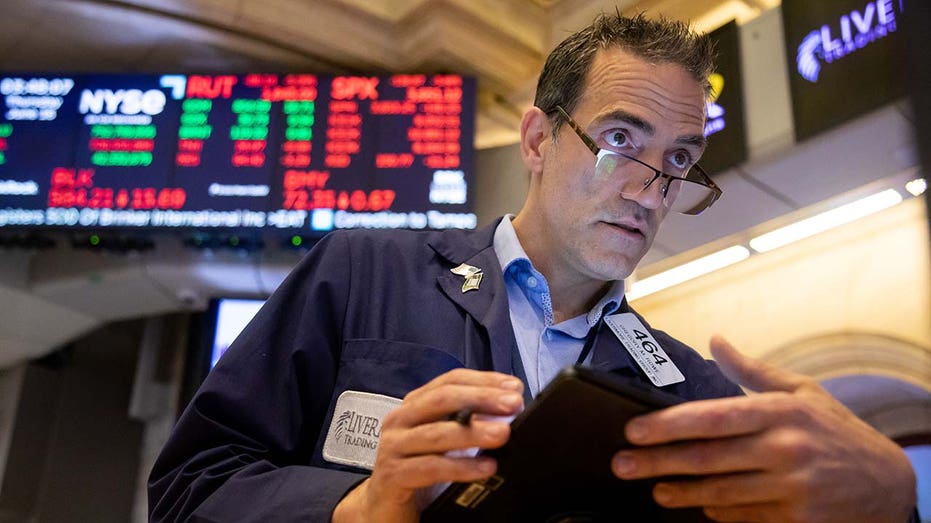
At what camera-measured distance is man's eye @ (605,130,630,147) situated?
1.32m

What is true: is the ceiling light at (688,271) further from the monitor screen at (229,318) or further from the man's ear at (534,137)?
the man's ear at (534,137)

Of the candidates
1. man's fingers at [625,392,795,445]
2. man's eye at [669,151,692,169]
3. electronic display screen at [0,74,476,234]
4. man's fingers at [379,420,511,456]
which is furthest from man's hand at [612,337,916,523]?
electronic display screen at [0,74,476,234]

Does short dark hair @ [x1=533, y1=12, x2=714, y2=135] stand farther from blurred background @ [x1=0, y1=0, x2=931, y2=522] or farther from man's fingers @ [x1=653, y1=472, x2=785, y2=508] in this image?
blurred background @ [x1=0, y1=0, x2=931, y2=522]

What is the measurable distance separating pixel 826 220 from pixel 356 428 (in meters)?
3.50

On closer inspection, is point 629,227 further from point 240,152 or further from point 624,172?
point 240,152

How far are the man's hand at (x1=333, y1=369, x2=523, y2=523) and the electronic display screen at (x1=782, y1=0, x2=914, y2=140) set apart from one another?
241 centimetres

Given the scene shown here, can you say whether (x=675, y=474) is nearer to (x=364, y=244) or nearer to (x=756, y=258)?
(x=364, y=244)

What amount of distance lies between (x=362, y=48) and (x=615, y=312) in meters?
3.01

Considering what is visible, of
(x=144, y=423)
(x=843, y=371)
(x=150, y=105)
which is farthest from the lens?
(x=144, y=423)

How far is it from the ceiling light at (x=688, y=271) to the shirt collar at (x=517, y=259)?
3250mm

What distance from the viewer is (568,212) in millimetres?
1312

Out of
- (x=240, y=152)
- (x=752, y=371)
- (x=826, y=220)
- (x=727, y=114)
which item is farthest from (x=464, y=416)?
(x=826, y=220)

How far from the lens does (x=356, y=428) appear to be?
39.8 inches

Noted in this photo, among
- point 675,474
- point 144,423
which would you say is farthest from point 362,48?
point 144,423
